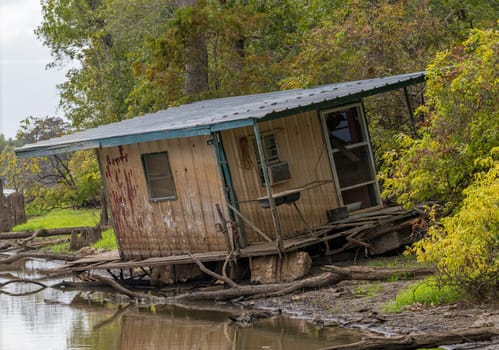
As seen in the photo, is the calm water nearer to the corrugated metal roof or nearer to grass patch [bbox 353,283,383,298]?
grass patch [bbox 353,283,383,298]

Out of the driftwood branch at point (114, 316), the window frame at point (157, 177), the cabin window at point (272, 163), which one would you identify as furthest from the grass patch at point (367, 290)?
the window frame at point (157, 177)

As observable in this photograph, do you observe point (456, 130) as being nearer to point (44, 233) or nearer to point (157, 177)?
point (157, 177)

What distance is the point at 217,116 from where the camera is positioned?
17.5 m

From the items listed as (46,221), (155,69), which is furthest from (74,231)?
(46,221)

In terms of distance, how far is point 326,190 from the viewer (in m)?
18.8

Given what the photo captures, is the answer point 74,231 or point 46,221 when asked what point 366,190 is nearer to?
point 74,231

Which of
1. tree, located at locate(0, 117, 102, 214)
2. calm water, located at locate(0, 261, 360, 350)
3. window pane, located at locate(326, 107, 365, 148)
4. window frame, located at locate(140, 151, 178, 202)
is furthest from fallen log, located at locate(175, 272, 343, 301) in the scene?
tree, located at locate(0, 117, 102, 214)

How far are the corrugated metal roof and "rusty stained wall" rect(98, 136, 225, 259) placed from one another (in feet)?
1.87

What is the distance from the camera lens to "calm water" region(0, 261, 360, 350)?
1365cm

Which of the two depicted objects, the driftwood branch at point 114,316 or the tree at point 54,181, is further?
the tree at point 54,181

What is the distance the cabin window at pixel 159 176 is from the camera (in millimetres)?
19266

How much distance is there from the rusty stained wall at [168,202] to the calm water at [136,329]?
1.53m

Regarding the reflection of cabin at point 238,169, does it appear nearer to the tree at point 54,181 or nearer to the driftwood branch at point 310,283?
the driftwood branch at point 310,283

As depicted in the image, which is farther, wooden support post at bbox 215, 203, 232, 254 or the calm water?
wooden support post at bbox 215, 203, 232, 254
